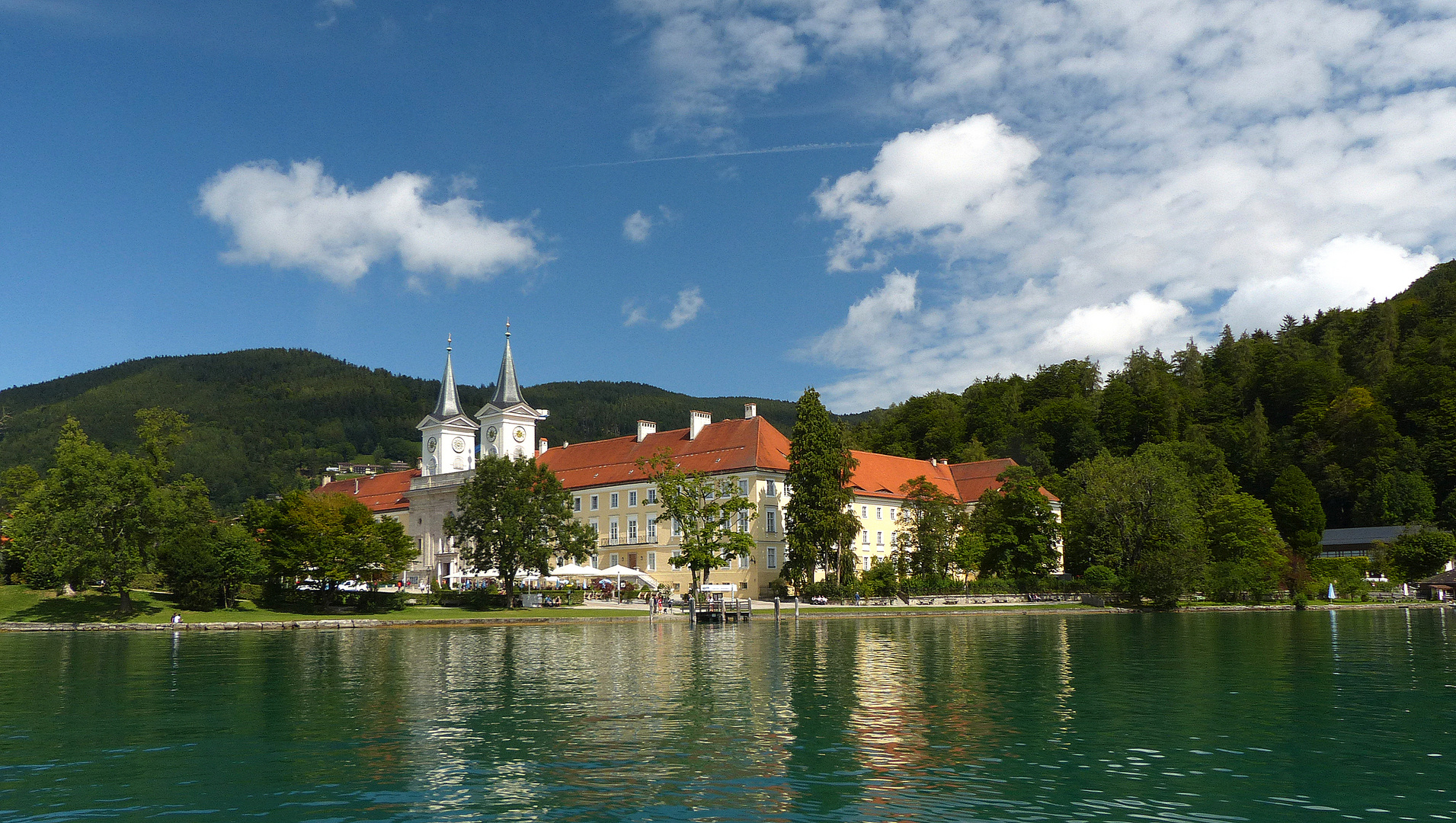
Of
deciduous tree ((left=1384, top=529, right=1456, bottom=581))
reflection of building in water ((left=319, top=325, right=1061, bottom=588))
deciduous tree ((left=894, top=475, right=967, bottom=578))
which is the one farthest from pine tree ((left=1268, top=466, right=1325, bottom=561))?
deciduous tree ((left=894, top=475, right=967, bottom=578))

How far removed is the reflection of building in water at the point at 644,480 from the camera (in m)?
79.5

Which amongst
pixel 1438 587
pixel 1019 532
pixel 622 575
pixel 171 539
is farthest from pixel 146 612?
pixel 1438 587

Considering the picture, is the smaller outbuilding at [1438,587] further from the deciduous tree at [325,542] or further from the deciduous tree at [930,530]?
the deciduous tree at [325,542]

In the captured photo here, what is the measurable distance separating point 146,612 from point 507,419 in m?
42.4

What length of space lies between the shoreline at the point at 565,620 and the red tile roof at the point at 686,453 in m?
16.3

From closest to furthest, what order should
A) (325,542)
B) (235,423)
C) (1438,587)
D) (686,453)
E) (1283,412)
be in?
(325,542), (1438,587), (686,453), (1283,412), (235,423)

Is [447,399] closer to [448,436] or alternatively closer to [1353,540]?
[448,436]

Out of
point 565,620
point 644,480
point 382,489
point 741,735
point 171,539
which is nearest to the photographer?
point 741,735

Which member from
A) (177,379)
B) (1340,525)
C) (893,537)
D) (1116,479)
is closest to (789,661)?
(1116,479)

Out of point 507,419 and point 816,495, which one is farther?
point 507,419

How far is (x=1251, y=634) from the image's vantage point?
139 ft

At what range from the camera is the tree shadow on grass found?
175ft

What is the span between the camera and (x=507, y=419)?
95.0 m

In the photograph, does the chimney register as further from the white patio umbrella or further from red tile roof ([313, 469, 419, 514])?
red tile roof ([313, 469, 419, 514])
